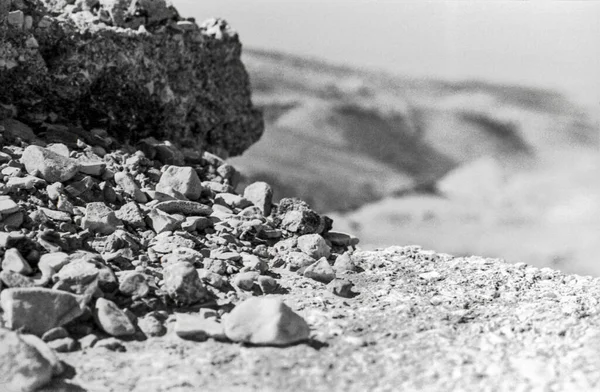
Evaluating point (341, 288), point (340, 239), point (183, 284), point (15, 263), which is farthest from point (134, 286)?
point (340, 239)

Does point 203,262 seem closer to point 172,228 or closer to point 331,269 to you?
point 172,228

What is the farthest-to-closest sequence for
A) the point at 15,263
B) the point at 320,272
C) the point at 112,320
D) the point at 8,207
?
the point at 320,272 → the point at 8,207 → the point at 15,263 → the point at 112,320

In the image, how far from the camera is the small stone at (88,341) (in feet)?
7.47

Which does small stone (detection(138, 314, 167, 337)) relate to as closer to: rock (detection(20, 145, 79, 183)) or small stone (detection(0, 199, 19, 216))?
small stone (detection(0, 199, 19, 216))

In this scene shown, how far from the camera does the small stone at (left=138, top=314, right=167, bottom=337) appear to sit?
2377 millimetres

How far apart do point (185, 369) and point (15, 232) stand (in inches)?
37.0

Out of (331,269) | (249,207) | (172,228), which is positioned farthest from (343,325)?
(249,207)

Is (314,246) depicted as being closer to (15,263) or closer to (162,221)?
(162,221)

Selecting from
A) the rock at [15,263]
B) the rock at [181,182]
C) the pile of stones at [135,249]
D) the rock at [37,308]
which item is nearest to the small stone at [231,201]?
the pile of stones at [135,249]

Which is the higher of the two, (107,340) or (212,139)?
(212,139)

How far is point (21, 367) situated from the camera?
6.72 feet

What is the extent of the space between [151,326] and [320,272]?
86 cm

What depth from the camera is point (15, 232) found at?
106 inches

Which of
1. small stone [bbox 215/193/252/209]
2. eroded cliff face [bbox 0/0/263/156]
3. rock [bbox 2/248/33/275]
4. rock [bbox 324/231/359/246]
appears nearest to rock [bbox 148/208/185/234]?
small stone [bbox 215/193/252/209]
